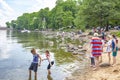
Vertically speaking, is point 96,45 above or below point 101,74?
above

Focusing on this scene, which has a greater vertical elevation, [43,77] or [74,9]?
[74,9]

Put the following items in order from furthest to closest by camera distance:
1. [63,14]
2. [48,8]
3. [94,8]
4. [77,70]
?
[48,8] → [63,14] → [94,8] → [77,70]

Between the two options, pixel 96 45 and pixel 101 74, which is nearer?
pixel 101 74

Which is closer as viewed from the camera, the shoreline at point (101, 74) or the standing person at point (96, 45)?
the shoreline at point (101, 74)

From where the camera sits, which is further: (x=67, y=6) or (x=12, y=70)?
(x=67, y=6)

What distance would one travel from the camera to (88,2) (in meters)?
70.1

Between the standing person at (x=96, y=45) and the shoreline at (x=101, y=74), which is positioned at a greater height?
the standing person at (x=96, y=45)

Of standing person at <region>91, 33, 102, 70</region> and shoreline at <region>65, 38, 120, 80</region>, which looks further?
standing person at <region>91, 33, 102, 70</region>

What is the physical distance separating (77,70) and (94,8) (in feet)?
151

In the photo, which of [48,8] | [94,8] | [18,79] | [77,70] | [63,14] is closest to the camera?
[18,79]

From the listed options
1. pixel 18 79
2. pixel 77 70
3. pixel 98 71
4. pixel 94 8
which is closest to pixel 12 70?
pixel 18 79

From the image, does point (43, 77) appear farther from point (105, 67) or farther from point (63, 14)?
point (63, 14)

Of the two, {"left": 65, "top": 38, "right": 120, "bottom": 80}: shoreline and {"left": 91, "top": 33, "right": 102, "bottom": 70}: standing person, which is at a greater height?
{"left": 91, "top": 33, "right": 102, "bottom": 70}: standing person

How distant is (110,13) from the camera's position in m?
67.6
